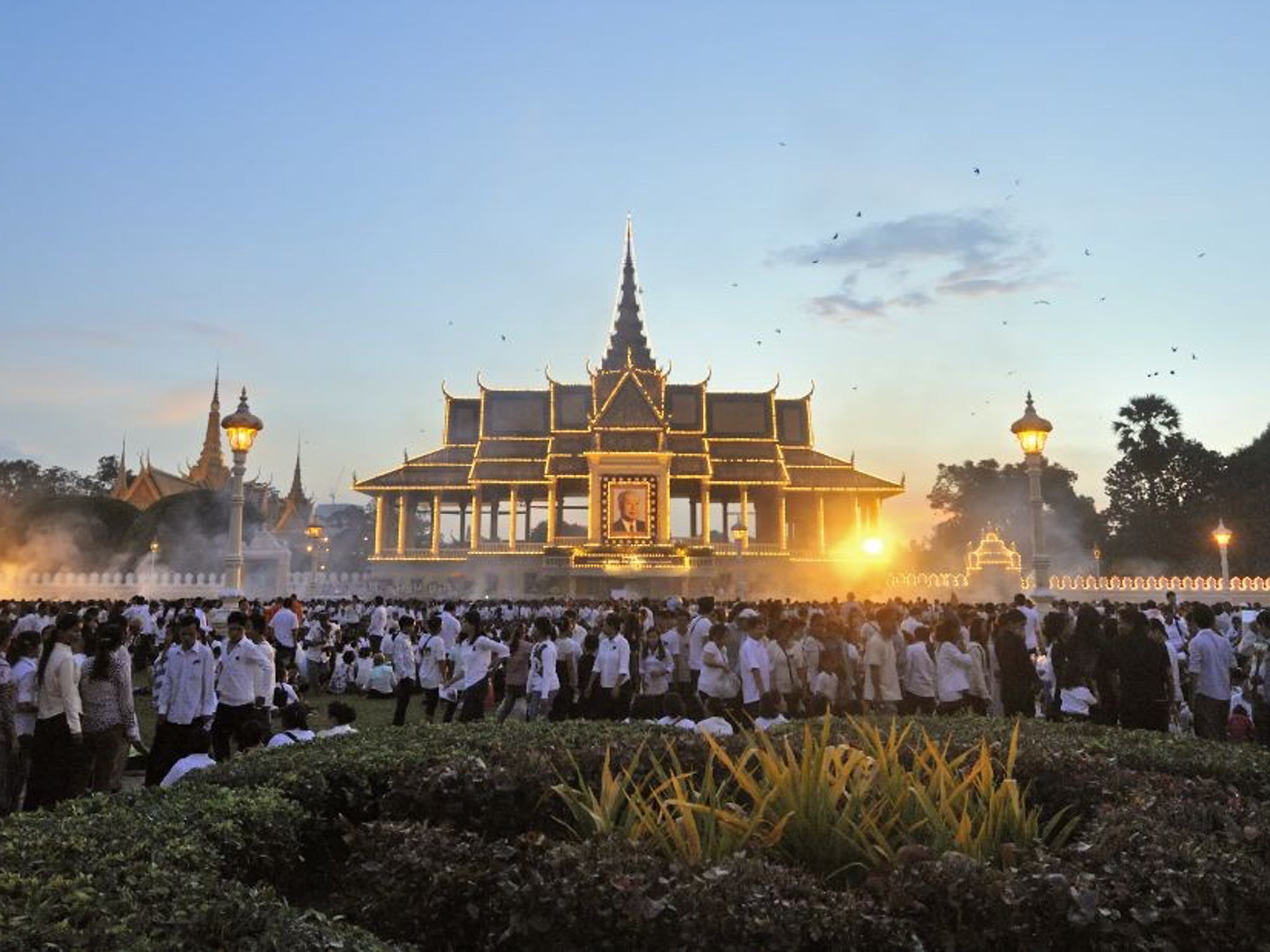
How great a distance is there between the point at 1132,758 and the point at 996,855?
2701 mm

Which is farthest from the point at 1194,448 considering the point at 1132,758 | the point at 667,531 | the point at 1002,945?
the point at 1002,945

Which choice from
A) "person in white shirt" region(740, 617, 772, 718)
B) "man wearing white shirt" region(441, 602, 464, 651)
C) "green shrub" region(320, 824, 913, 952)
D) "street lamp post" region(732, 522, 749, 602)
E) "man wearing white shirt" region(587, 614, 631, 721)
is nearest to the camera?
"green shrub" region(320, 824, 913, 952)

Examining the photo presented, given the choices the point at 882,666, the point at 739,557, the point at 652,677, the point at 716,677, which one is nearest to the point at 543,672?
the point at 652,677

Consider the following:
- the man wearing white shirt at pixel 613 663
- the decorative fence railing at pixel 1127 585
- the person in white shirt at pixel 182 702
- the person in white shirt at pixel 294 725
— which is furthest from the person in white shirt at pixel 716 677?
the decorative fence railing at pixel 1127 585

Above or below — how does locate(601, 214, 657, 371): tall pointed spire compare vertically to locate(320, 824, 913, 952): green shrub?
above

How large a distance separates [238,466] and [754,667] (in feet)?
48.0

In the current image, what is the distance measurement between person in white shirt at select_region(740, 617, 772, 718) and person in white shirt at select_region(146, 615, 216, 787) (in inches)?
219

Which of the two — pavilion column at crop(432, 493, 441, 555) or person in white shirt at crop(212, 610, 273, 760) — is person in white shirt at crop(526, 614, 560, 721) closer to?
person in white shirt at crop(212, 610, 273, 760)

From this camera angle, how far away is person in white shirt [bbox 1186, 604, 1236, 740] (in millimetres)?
10227

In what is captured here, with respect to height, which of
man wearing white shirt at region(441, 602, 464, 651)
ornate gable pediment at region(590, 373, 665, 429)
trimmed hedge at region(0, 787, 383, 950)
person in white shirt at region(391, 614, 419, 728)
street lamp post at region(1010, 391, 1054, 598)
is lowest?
person in white shirt at region(391, 614, 419, 728)

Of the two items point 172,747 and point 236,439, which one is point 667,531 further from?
point 172,747

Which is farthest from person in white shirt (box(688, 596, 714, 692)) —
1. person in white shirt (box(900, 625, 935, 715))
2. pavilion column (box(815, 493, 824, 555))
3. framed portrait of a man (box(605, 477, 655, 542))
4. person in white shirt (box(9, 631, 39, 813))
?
pavilion column (box(815, 493, 824, 555))

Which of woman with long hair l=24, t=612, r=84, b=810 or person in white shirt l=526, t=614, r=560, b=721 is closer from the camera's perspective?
woman with long hair l=24, t=612, r=84, b=810

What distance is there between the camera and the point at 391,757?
22.6 ft
